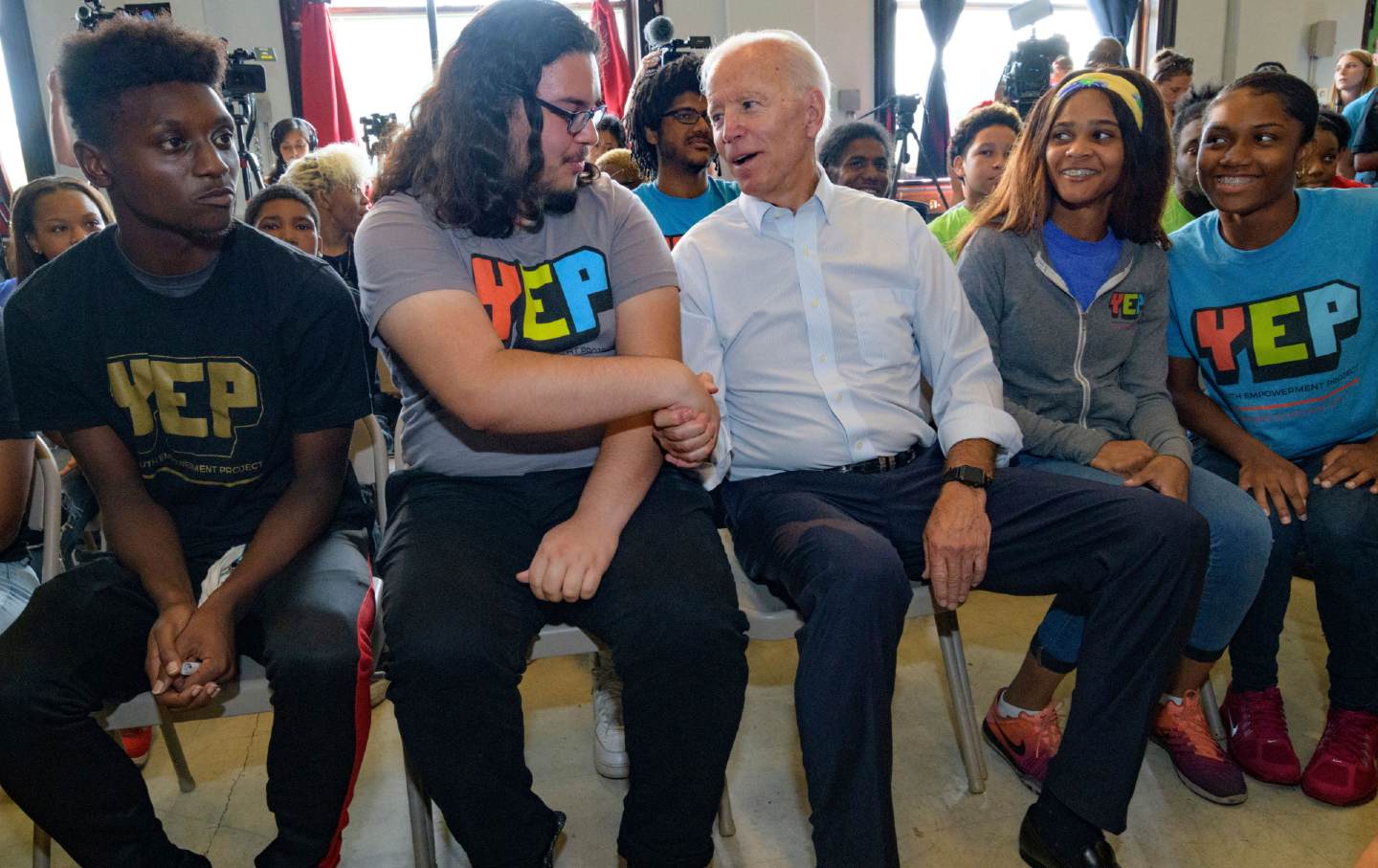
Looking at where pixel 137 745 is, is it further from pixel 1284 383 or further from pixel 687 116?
pixel 1284 383

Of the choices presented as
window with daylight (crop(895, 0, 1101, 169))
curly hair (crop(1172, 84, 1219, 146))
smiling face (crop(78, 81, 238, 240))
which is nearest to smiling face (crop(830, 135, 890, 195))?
curly hair (crop(1172, 84, 1219, 146))

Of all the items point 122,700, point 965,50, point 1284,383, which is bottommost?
point 122,700

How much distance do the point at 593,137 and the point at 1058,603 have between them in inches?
45.4

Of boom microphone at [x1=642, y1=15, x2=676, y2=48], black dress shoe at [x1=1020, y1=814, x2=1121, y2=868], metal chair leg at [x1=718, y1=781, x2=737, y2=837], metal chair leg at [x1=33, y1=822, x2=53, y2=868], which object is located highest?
boom microphone at [x1=642, y1=15, x2=676, y2=48]

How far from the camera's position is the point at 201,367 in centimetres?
139

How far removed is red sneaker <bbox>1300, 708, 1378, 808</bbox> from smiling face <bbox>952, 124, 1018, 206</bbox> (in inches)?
67.2

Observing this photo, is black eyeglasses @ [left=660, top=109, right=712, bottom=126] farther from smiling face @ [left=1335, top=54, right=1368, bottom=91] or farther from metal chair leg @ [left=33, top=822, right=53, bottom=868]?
smiling face @ [left=1335, top=54, right=1368, bottom=91]

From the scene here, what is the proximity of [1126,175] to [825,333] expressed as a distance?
2.41ft

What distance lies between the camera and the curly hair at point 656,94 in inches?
99.3

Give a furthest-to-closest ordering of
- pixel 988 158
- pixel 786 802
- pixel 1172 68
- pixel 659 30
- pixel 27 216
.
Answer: pixel 1172 68 → pixel 659 30 → pixel 988 158 → pixel 27 216 → pixel 786 802

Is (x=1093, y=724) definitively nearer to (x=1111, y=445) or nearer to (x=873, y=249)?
(x=1111, y=445)

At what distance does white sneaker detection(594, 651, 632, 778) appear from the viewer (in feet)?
5.79

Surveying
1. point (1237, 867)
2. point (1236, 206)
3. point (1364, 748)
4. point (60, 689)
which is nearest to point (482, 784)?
point (60, 689)

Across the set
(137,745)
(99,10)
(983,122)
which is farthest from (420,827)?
(99,10)
